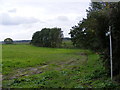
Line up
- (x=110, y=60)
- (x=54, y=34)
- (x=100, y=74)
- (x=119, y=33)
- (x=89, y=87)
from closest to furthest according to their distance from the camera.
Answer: (x=89, y=87)
(x=119, y=33)
(x=110, y=60)
(x=100, y=74)
(x=54, y=34)

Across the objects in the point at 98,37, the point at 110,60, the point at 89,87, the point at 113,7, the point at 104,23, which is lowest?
the point at 89,87

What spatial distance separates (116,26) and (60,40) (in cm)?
6504

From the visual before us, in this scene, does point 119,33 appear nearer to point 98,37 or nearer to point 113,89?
point 98,37

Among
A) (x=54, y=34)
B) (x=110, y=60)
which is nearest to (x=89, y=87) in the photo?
(x=110, y=60)

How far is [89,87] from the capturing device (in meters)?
6.84

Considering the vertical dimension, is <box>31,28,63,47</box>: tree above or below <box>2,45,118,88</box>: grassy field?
above

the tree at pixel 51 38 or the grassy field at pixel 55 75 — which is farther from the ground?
the tree at pixel 51 38

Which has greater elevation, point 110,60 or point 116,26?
point 116,26

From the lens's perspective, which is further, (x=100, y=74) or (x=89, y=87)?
(x=100, y=74)

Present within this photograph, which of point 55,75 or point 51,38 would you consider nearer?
point 55,75

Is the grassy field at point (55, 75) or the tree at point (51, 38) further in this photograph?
the tree at point (51, 38)

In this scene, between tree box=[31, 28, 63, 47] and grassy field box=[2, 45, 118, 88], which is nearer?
grassy field box=[2, 45, 118, 88]

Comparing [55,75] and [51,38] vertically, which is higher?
[51,38]

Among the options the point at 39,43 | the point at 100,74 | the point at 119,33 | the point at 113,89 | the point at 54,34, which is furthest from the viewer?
the point at 39,43
